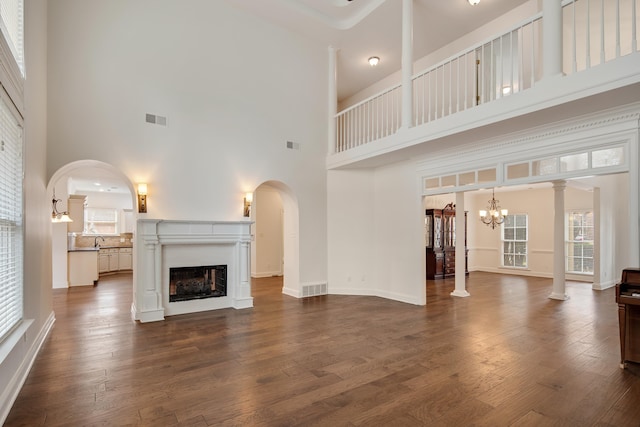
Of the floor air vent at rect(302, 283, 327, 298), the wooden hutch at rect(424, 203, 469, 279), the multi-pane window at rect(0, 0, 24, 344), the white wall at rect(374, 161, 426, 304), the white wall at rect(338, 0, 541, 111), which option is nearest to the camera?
the multi-pane window at rect(0, 0, 24, 344)

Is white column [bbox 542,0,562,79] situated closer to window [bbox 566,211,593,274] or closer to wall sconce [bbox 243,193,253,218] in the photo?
wall sconce [bbox 243,193,253,218]

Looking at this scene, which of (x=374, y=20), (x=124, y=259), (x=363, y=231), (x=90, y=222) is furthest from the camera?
(x=90, y=222)

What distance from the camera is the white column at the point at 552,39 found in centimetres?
389

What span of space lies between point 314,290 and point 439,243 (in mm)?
5050

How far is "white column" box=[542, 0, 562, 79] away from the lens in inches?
153

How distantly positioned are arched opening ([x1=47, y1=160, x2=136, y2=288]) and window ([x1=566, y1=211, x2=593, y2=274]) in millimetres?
11901

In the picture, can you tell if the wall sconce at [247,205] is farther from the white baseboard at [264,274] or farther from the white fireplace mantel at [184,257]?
the white baseboard at [264,274]

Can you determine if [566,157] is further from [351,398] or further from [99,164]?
[99,164]

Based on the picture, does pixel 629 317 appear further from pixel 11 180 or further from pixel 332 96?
pixel 332 96

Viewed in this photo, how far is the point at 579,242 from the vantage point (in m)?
10.2

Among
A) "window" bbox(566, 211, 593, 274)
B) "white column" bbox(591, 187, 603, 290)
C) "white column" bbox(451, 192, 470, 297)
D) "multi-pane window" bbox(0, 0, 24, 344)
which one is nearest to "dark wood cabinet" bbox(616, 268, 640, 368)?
"white column" bbox(451, 192, 470, 297)

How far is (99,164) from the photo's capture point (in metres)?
5.32

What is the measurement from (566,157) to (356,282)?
15.0ft

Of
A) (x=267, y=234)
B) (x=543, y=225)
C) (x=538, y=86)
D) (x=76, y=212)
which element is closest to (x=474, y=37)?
(x=538, y=86)
